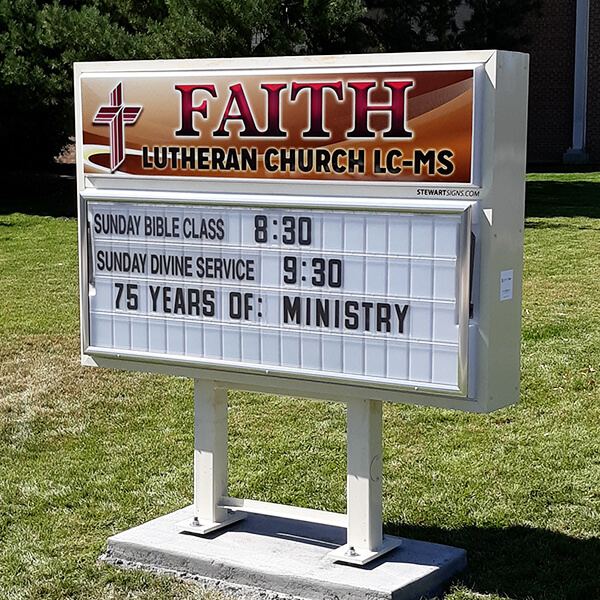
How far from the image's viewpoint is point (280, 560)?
15.4 feet

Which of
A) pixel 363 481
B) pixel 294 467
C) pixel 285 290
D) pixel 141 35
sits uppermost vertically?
pixel 141 35

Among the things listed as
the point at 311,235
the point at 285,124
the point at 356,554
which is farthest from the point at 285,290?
the point at 356,554

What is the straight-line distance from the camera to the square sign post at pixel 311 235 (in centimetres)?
413

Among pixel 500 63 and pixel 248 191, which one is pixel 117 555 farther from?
pixel 500 63

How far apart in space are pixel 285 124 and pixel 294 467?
251 cm

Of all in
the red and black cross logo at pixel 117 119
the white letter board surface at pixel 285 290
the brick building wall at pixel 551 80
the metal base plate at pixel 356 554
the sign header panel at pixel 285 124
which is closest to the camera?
the sign header panel at pixel 285 124

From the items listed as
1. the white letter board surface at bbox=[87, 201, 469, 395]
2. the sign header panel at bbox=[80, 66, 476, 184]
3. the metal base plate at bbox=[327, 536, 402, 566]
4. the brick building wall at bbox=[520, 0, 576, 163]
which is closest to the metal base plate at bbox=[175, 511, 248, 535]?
the metal base plate at bbox=[327, 536, 402, 566]

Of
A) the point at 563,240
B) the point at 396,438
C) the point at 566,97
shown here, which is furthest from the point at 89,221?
the point at 566,97

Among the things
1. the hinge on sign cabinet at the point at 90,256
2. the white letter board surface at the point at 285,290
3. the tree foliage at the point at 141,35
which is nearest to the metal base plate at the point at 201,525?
the white letter board surface at the point at 285,290

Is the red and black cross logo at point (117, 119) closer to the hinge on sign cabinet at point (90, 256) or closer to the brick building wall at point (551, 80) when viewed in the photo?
the hinge on sign cabinet at point (90, 256)

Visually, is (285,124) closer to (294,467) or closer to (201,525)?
(201,525)

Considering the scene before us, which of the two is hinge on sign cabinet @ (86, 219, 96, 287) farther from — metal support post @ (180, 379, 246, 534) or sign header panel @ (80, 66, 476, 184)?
metal support post @ (180, 379, 246, 534)

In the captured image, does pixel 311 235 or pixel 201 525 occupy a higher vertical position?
pixel 311 235

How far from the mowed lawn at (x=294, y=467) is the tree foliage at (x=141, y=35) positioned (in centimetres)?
740
